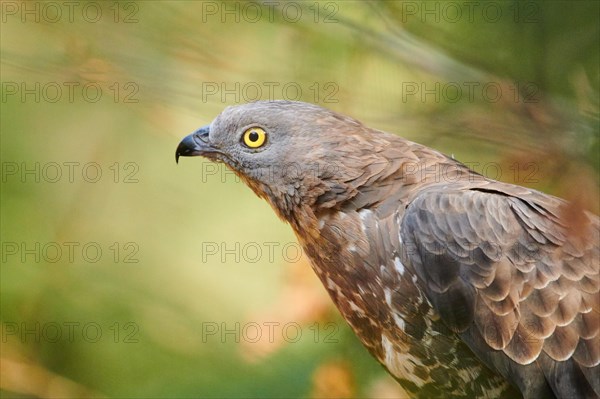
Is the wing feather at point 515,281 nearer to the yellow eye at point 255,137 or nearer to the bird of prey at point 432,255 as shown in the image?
the bird of prey at point 432,255

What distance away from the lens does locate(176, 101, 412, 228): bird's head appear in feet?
14.1

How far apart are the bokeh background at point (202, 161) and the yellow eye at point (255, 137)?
1.01ft

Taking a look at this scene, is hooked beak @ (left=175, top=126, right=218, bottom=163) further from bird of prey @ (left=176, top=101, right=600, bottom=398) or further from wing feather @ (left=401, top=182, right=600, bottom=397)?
wing feather @ (left=401, top=182, right=600, bottom=397)

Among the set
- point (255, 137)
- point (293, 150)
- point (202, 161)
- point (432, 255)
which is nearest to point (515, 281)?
point (432, 255)

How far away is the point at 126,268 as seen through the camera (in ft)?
24.2

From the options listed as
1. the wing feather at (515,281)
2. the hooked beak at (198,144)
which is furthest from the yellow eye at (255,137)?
the wing feather at (515,281)

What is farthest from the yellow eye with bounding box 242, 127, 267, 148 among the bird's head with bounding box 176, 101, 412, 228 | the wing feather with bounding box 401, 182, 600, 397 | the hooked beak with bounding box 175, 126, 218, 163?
the wing feather with bounding box 401, 182, 600, 397

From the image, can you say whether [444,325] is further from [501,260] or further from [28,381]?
[28,381]

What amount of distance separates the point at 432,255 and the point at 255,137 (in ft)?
3.96

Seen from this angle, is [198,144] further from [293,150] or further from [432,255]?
[432,255]

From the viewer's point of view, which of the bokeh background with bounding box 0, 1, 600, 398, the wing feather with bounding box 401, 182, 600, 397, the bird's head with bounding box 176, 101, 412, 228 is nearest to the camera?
the bokeh background with bounding box 0, 1, 600, 398

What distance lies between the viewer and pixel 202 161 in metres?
8.06

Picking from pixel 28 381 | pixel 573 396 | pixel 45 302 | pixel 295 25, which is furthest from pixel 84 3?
pixel 573 396

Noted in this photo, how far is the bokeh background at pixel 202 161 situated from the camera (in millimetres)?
2613
